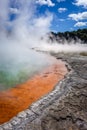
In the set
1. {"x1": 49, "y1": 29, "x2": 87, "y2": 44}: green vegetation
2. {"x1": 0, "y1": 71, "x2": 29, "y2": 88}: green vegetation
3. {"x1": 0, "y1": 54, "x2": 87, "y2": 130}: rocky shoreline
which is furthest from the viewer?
{"x1": 49, "y1": 29, "x2": 87, "y2": 44}: green vegetation

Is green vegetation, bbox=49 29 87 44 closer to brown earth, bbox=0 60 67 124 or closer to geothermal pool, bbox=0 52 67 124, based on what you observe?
geothermal pool, bbox=0 52 67 124

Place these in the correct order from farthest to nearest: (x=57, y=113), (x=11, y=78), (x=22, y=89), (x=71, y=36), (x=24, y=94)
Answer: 1. (x=71, y=36)
2. (x=11, y=78)
3. (x=22, y=89)
4. (x=24, y=94)
5. (x=57, y=113)

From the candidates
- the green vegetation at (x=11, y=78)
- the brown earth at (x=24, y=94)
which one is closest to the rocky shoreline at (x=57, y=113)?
the brown earth at (x=24, y=94)

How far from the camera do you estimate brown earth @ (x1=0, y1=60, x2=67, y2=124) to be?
7112 millimetres

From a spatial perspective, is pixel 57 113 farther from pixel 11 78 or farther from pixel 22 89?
pixel 11 78

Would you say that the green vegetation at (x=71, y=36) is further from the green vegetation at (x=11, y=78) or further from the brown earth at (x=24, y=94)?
the brown earth at (x=24, y=94)

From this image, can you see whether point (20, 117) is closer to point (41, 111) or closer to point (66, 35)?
point (41, 111)

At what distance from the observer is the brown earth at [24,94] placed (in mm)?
7112

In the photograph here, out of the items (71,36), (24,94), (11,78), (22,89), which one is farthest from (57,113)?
(71,36)

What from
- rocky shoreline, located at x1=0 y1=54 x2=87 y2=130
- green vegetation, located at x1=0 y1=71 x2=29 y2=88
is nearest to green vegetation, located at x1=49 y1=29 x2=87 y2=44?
green vegetation, located at x1=0 y1=71 x2=29 y2=88

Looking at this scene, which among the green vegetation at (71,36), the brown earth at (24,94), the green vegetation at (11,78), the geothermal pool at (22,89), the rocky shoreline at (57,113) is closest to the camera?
the rocky shoreline at (57,113)

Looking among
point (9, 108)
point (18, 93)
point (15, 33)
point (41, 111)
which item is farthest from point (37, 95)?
point (15, 33)

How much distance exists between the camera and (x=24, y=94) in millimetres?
8617

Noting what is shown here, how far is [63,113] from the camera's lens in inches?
247
